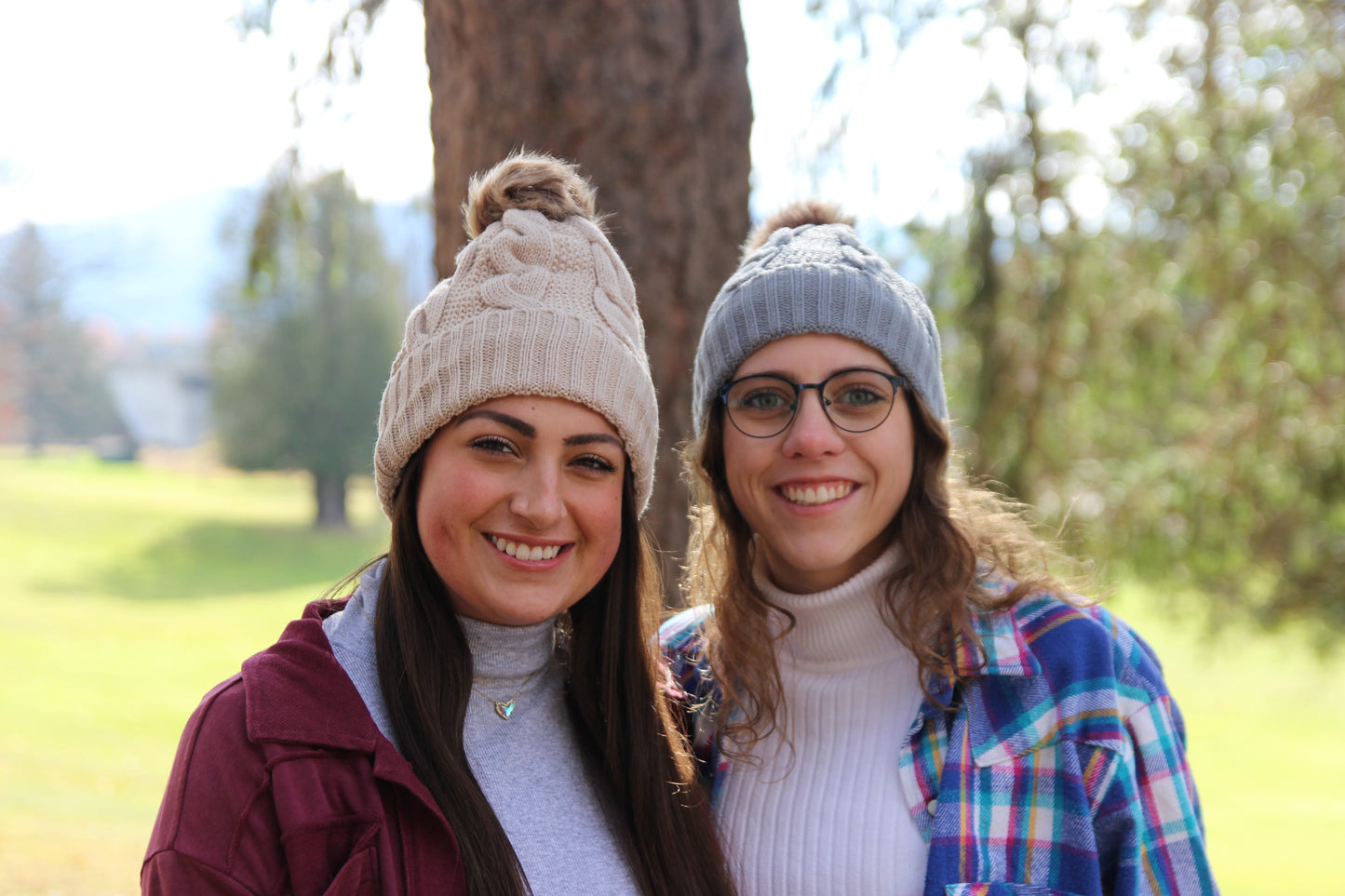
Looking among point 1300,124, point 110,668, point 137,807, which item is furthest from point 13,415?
point 1300,124

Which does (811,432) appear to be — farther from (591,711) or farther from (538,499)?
(591,711)

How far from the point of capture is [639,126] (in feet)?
9.44

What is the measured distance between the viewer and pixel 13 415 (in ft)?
69.5

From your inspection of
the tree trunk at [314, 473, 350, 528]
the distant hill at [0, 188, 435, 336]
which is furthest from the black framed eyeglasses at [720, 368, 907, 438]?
the tree trunk at [314, 473, 350, 528]

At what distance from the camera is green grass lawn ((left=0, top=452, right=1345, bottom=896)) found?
913 cm

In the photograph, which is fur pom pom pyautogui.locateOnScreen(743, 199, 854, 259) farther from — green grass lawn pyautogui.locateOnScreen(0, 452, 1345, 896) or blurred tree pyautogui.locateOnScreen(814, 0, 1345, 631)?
green grass lawn pyautogui.locateOnScreen(0, 452, 1345, 896)

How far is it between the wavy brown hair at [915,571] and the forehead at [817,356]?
14 cm

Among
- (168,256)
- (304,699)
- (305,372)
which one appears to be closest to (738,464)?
(304,699)

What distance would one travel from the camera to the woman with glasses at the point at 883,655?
1952mm

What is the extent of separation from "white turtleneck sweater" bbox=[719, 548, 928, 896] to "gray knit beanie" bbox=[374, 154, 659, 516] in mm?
516

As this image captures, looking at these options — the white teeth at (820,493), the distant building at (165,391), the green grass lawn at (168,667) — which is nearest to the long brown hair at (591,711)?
the white teeth at (820,493)

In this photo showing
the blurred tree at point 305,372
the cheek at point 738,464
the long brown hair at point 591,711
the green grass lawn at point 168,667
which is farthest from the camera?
the blurred tree at point 305,372

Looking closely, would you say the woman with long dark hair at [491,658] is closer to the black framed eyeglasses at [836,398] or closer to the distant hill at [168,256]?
the black framed eyeglasses at [836,398]

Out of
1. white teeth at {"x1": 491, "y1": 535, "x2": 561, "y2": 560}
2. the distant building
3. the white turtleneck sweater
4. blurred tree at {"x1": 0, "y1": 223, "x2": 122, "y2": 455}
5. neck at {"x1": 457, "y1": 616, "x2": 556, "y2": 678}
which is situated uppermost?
white teeth at {"x1": 491, "y1": 535, "x2": 561, "y2": 560}
